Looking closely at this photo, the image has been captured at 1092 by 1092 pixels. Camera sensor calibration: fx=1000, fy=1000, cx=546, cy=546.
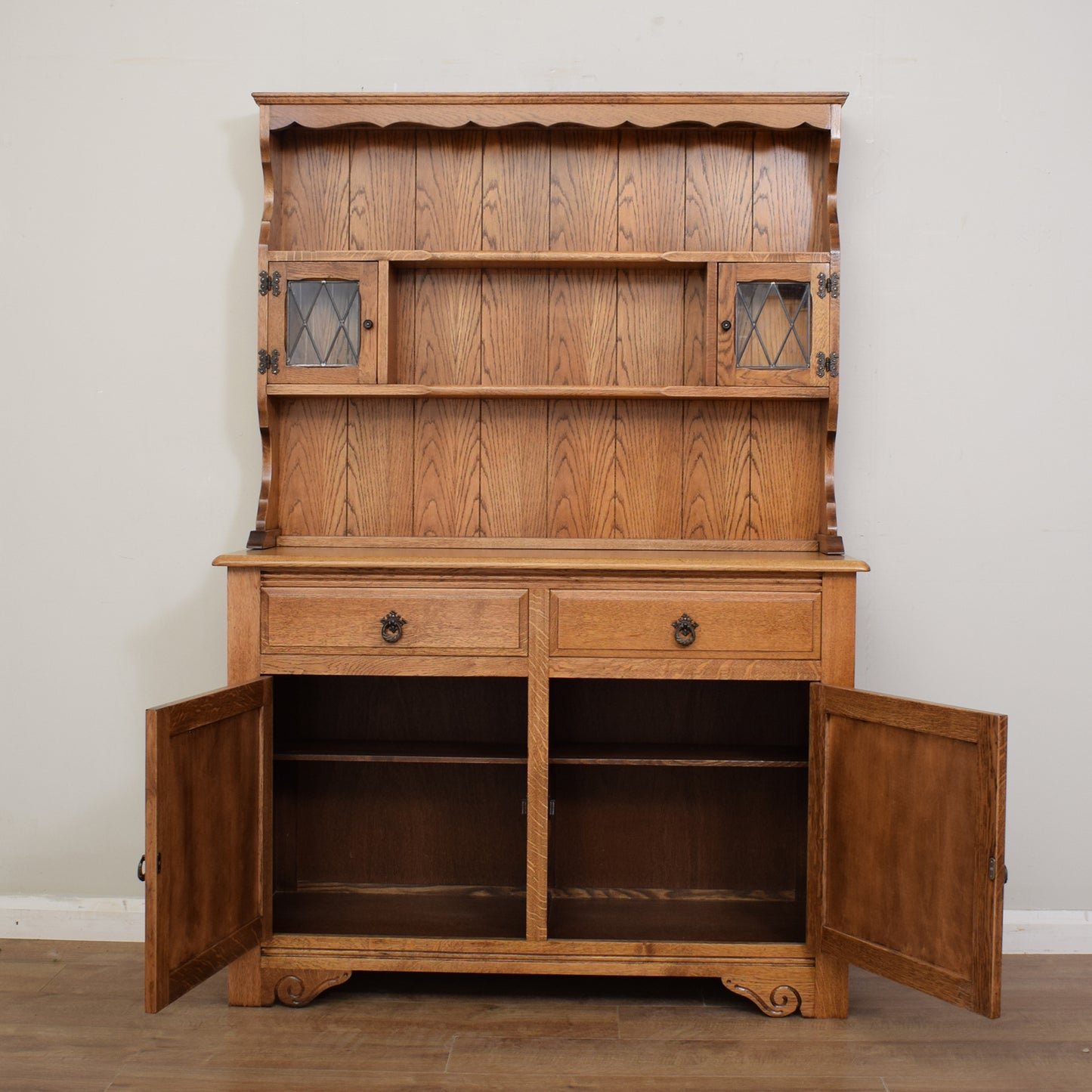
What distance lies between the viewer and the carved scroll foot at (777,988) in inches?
87.4

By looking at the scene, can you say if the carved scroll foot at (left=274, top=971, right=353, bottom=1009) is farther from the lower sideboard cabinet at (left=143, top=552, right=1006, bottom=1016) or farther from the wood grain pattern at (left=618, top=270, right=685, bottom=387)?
the wood grain pattern at (left=618, top=270, right=685, bottom=387)

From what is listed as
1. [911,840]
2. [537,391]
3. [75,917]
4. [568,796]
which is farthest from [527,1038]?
[537,391]

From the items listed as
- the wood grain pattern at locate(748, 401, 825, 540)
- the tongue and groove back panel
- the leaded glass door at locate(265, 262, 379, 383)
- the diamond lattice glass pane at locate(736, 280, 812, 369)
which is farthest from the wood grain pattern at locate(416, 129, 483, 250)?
the wood grain pattern at locate(748, 401, 825, 540)

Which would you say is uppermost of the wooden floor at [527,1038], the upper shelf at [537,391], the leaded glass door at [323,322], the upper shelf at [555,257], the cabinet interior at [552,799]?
the upper shelf at [555,257]

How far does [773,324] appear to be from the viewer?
8.19 feet

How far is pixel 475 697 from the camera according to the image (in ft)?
8.75

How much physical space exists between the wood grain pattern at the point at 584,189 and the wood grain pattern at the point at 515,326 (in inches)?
5.4

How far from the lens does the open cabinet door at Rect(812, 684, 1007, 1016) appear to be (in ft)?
6.15

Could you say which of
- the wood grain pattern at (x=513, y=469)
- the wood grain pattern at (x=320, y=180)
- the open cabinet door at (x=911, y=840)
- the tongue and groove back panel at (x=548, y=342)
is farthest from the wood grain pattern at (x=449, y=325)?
the open cabinet door at (x=911, y=840)

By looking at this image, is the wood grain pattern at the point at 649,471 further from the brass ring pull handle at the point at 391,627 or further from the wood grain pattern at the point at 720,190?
the brass ring pull handle at the point at 391,627

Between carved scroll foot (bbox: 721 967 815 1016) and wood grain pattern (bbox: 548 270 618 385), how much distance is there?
1.46m

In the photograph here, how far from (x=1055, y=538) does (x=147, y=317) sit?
8.15 feet

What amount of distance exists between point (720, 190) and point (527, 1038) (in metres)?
2.08

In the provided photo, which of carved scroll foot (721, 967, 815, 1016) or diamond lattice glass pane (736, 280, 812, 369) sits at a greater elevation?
diamond lattice glass pane (736, 280, 812, 369)
